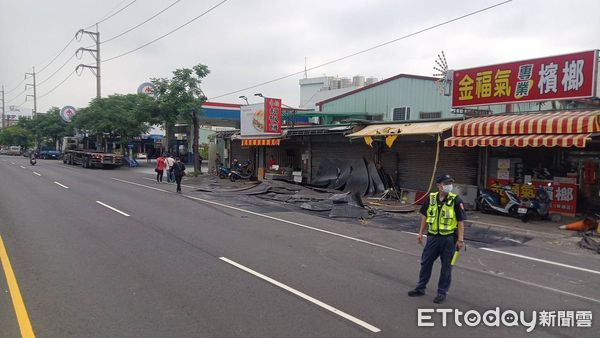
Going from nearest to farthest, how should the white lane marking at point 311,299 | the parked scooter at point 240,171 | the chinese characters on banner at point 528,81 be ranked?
the white lane marking at point 311,299 → the chinese characters on banner at point 528,81 → the parked scooter at point 240,171

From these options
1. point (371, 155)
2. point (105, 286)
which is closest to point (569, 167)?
point (371, 155)

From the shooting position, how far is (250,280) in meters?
6.77

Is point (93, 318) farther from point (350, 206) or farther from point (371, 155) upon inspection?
point (371, 155)

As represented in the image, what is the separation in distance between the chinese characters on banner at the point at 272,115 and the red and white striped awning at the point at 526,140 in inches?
450

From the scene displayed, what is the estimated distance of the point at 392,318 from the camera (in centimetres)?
531

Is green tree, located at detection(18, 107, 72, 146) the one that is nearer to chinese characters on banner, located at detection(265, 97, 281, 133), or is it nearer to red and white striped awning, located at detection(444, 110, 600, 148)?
chinese characters on banner, located at detection(265, 97, 281, 133)

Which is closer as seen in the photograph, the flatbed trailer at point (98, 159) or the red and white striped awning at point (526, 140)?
the red and white striped awning at point (526, 140)

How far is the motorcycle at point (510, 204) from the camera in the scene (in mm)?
13633

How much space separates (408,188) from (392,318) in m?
14.2

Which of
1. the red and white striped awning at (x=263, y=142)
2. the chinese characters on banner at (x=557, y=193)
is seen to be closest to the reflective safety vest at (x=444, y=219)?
the chinese characters on banner at (x=557, y=193)

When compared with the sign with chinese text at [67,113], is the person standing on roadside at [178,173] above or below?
below

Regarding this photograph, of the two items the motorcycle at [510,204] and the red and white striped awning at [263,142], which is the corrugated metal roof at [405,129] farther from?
the red and white striped awning at [263,142]

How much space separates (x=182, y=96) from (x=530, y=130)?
23.3 meters

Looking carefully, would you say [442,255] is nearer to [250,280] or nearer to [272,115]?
[250,280]
